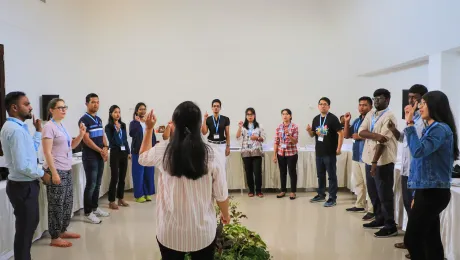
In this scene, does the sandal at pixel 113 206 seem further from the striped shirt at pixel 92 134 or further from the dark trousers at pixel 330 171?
the dark trousers at pixel 330 171

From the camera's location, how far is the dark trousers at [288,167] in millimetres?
5590

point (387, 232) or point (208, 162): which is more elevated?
point (208, 162)

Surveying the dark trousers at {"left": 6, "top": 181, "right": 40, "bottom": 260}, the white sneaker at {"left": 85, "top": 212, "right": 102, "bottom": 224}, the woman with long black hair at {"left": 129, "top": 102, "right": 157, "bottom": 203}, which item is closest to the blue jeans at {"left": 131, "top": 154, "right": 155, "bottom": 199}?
the woman with long black hair at {"left": 129, "top": 102, "right": 157, "bottom": 203}

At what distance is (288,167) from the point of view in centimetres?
566

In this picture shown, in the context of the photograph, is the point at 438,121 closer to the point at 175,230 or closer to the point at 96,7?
the point at 175,230

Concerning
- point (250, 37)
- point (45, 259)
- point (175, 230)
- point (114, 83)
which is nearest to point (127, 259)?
point (45, 259)

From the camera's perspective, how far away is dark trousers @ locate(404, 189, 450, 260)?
2395mm

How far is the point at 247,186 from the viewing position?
20.0ft

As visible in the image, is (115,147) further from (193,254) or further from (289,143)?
(193,254)

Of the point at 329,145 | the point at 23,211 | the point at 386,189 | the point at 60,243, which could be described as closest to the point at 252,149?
the point at 329,145

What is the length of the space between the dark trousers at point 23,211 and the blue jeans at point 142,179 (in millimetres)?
2600

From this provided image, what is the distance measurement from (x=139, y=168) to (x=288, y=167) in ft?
7.50

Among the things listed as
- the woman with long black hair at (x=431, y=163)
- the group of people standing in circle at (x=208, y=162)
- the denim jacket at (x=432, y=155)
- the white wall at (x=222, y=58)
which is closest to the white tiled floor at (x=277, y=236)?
the group of people standing in circle at (x=208, y=162)

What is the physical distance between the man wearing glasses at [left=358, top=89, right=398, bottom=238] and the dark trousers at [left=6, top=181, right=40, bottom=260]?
9.94 feet
